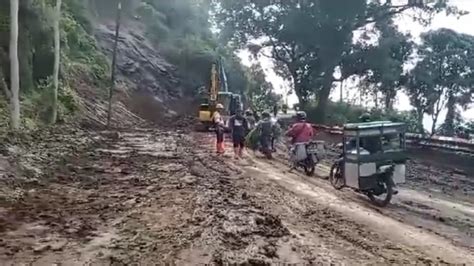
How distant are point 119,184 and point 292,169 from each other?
215 inches

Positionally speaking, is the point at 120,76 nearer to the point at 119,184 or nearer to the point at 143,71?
the point at 143,71

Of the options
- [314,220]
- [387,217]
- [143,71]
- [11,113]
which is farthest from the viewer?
[143,71]

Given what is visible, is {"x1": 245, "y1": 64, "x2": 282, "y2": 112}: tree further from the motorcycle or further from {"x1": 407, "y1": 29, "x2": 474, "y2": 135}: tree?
the motorcycle

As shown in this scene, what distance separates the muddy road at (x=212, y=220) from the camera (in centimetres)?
664

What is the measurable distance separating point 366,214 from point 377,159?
80.0 inches

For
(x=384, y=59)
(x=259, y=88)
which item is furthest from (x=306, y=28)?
(x=259, y=88)

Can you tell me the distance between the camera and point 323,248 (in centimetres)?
705

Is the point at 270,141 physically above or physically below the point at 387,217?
above

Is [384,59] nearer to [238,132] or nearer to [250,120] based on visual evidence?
[250,120]

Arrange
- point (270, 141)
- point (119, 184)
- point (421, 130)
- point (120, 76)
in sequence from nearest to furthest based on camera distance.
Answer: point (119, 184), point (270, 141), point (421, 130), point (120, 76)

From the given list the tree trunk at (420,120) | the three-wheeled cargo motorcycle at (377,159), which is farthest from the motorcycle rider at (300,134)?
the tree trunk at (420,120)

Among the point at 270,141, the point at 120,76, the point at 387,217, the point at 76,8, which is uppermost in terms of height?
the point at 76,8

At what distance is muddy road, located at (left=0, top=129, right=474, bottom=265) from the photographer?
21.8 feet

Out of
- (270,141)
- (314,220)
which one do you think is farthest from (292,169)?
(314,220)
